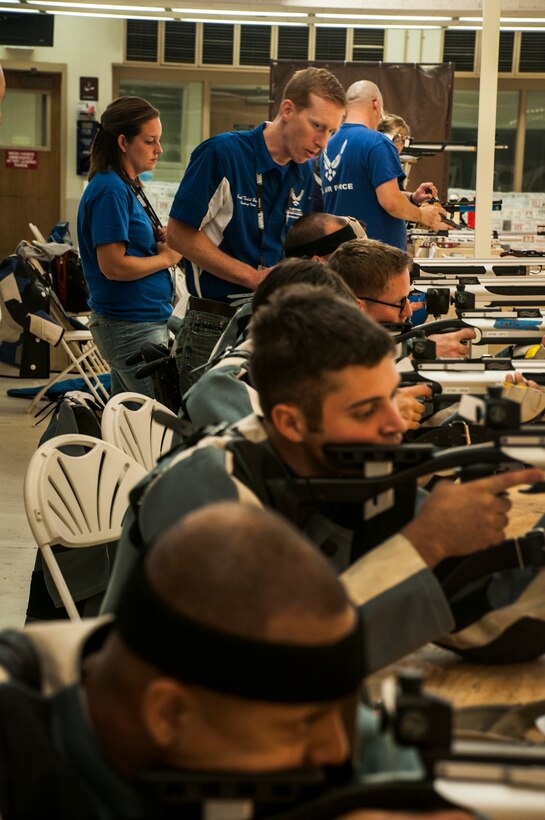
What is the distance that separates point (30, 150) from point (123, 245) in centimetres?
936

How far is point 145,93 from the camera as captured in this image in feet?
42.0

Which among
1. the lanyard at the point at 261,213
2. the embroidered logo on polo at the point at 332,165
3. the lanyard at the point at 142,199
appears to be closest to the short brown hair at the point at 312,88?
the lanyard at the point at 261,213

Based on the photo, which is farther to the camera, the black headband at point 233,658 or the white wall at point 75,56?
the white wall at point 75,56

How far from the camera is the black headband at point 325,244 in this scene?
10.4 ft

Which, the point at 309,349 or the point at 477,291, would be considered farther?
the point at 477,291

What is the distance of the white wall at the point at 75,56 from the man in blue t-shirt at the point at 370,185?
27.6 ft

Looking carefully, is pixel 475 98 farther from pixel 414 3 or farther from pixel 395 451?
pixel 395 451

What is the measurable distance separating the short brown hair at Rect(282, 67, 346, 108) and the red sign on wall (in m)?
9.71

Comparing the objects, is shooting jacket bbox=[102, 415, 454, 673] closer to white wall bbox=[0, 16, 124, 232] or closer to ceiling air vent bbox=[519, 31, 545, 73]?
white wall bbox=[0, 16, 124, 232]

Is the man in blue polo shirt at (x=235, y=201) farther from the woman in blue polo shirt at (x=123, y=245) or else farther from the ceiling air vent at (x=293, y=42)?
the ceiling air vent at (x=293, y=42)

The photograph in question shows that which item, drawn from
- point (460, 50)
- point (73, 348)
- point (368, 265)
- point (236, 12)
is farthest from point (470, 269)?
point (460, 50)

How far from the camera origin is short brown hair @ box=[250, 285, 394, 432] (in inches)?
59.4

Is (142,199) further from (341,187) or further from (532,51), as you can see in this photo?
(532,51)

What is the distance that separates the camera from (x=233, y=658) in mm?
746
